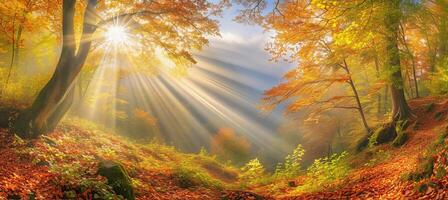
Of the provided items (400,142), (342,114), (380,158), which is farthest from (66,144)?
(342,114)

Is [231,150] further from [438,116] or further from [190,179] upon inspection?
[190,179]

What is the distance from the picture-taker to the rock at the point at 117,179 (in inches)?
259

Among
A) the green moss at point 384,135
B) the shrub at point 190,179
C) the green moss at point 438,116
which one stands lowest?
the shrub at point 190,179

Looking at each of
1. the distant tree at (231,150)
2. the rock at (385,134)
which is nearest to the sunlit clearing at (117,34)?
the rock at (385,134)

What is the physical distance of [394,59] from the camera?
1197 cm

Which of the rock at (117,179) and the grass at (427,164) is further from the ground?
the grass at (427,164)

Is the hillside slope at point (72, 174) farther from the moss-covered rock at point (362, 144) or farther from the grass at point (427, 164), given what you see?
the moss-covered rock at point (362, 144)

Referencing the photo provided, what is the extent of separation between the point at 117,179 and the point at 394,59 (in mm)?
10056

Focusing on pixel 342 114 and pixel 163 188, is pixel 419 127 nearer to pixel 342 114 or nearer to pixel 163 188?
pixel 163 188

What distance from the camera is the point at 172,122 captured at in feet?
140

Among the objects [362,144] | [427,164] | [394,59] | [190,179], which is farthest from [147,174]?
[394,59]

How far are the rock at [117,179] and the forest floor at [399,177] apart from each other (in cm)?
409

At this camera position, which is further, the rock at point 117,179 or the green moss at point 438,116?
the green moss at point 438,116

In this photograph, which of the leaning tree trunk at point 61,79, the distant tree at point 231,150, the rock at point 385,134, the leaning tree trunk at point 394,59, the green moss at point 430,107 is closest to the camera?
the leaning tree trunk at point 394,59
